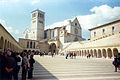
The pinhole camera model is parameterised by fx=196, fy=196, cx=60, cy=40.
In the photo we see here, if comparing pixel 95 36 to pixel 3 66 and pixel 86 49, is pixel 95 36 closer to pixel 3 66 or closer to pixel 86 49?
pixel 86 49

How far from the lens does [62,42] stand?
7288cm

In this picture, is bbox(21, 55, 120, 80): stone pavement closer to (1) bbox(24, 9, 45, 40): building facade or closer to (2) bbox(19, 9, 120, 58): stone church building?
(2) bbox(19, 9, 120, 58): stone church building

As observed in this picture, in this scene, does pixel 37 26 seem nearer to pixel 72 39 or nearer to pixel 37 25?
pixel 37 25

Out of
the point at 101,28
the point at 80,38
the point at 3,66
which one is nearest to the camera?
the point at 3,66

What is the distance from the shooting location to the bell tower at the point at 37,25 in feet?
286

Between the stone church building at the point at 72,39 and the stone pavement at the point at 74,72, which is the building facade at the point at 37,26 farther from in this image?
the stone pavement at the point at 74,72

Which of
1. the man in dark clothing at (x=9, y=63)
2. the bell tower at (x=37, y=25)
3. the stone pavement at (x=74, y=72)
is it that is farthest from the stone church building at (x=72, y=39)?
the man in dark clothing at (x=9, y=63)

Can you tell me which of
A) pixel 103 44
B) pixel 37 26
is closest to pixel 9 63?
pixel 103 44

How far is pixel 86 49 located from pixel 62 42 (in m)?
19.1

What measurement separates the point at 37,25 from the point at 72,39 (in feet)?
65.9

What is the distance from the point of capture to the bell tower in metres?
87.2

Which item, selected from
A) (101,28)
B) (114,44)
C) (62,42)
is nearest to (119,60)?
(114,44)

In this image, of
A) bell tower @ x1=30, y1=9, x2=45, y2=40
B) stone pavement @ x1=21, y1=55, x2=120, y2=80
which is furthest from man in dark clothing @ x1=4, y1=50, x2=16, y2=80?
bell tower @ x1=30, y1=9, x2=45, y2=40

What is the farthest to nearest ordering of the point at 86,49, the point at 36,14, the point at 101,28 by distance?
the point at 36,14 → the point at 101,28 → the point at 86,49
